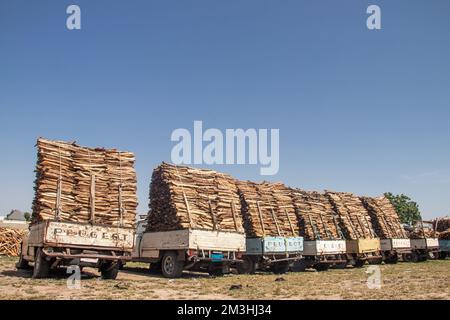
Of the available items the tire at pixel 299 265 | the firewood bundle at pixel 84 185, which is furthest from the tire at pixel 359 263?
the firewood bundle at pixel 84 185

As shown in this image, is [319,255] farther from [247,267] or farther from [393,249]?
[393,249]

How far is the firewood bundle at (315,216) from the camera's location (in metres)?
21.9

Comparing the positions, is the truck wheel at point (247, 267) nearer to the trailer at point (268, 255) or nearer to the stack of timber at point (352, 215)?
the trailer at point (268, 255)

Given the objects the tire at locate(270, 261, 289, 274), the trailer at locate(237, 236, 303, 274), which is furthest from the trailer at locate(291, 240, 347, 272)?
the tire at locate(270, 261, 289, 274)

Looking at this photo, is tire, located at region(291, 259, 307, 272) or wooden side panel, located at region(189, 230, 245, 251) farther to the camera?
tire, located at region(291, 259, 307, 272)

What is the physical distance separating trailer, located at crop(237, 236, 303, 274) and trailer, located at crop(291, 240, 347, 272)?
1646mm

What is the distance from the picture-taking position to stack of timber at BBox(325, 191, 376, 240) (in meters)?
24.6

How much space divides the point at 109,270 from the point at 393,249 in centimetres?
2104

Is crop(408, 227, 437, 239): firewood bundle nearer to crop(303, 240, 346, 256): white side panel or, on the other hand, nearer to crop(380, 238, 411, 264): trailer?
crop(380, 238, 411, 264): trailer

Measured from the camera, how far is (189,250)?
47.6ft

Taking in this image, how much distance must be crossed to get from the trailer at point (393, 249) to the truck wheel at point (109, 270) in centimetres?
2037

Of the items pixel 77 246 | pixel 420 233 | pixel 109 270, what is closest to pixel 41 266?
pixel 77 246

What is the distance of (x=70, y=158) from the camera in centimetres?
1295
